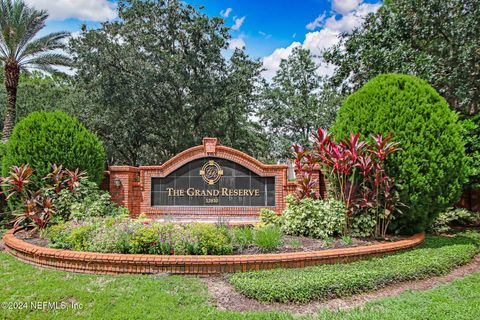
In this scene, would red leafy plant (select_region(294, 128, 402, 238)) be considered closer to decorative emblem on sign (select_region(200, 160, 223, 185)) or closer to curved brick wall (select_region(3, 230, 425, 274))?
curved brick wall (select_region(3, 230, 425, 274))

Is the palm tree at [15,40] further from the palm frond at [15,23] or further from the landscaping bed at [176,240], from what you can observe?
the landscaping bed at [176,240]

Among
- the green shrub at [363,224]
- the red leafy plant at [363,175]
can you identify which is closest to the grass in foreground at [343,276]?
the green shrub at [363,224]

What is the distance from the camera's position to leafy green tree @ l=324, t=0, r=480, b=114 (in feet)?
30.4

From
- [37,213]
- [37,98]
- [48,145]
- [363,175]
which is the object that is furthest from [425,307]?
[37,98]

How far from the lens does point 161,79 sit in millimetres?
15430

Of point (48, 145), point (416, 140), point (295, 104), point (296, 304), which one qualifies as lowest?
point (296, 304)

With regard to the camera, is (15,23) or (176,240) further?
(15,23)

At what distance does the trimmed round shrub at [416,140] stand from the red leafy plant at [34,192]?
633cm

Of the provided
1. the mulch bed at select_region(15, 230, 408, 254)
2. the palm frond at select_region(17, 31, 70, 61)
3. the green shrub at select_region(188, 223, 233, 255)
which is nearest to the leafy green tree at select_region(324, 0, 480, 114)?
the mulch bed at select_region(15, 230, 408, 254)

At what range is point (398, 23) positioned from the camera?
1038cm

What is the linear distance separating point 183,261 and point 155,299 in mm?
898

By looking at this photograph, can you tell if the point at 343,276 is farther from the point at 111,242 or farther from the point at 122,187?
the point at 122,187

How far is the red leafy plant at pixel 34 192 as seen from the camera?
663 centimetres

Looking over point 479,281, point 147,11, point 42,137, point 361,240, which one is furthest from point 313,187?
point 147,11
